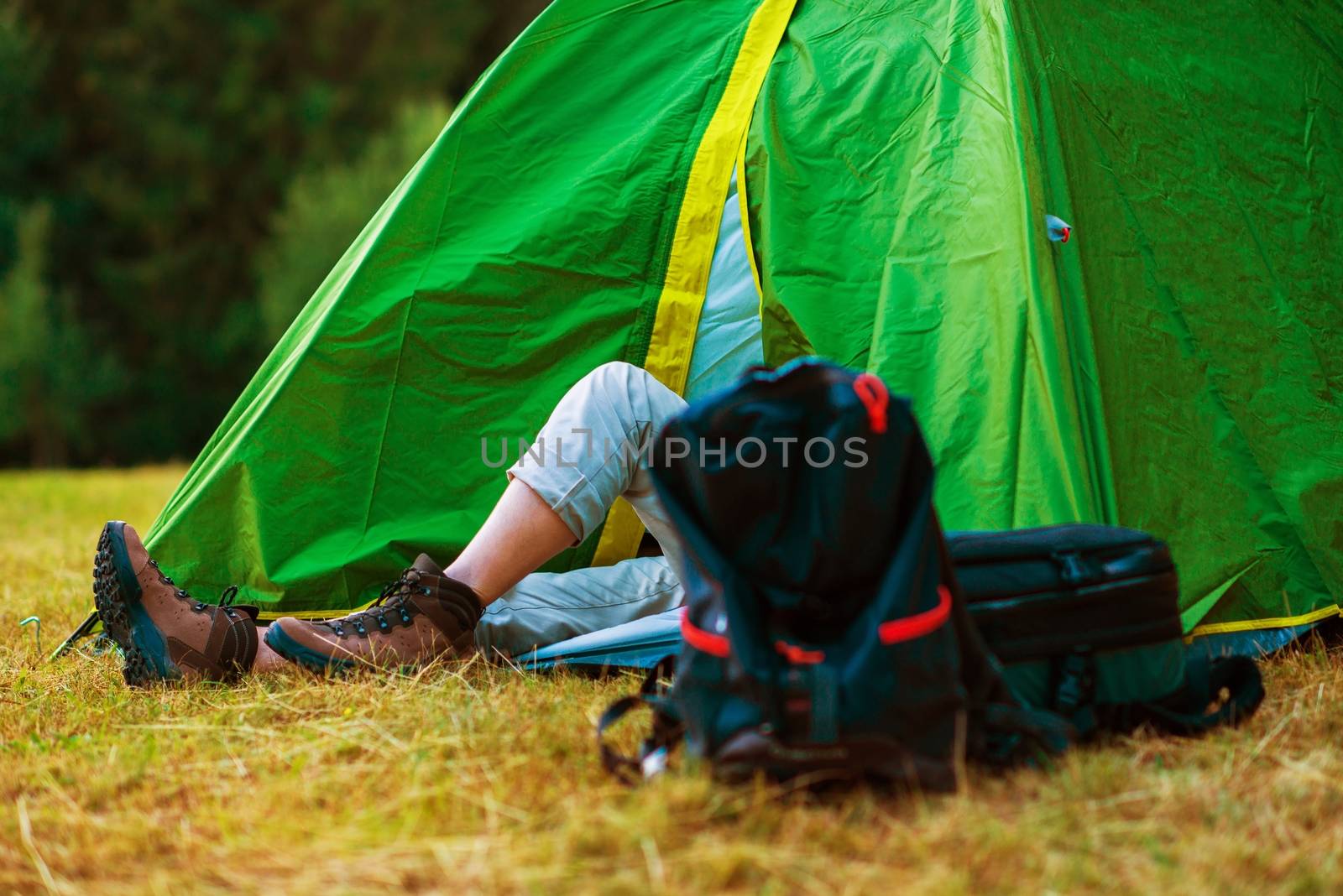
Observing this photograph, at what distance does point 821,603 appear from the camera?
51.7 inches

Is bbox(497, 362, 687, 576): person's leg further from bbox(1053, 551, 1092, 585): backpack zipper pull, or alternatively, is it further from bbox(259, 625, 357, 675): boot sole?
bbox(1053, 551, 1092, 585): backpack zipper pull

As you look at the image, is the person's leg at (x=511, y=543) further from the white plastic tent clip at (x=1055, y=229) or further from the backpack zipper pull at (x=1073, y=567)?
the white plastic tent clip at (x=1055, y=229)

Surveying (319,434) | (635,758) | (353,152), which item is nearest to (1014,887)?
(635,758)

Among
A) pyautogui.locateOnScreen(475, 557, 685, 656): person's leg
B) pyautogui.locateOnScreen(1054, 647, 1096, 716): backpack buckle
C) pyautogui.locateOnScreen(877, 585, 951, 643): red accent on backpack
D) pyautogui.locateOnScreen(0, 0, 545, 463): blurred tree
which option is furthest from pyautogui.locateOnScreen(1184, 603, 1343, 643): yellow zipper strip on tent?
pyautogui.locateOnScreen(0, 0, 545, 463): blurred tree

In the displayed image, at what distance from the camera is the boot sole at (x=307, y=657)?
181 centimetres

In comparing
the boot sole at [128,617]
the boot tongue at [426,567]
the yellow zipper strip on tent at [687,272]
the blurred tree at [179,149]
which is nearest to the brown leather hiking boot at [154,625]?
the boot sole at [128,617]

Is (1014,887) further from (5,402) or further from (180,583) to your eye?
(5,402)

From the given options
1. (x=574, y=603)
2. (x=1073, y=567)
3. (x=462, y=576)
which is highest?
(x=1073, y=567)

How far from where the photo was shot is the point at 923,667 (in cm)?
125

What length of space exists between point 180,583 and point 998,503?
143cm

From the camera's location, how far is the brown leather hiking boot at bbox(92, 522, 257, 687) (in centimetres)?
180

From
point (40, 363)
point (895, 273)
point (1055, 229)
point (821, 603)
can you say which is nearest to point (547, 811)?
point (821, 603)

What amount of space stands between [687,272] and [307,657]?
95 cm

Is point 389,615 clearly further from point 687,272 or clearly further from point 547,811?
point 687,272
